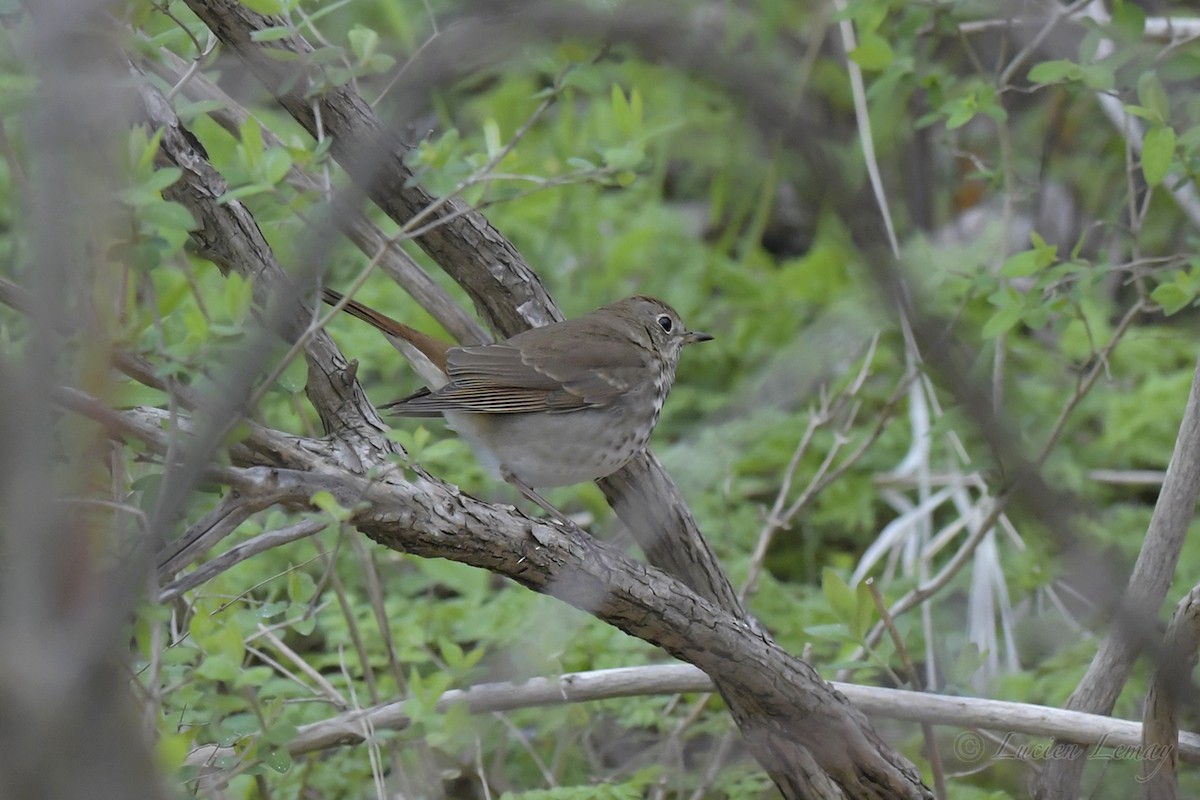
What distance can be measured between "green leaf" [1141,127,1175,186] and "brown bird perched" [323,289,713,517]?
1368 millimetres

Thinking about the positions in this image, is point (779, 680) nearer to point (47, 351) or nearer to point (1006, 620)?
point (1006, 620)

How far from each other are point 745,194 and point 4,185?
3497 millimetres

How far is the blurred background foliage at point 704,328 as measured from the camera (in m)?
2.26

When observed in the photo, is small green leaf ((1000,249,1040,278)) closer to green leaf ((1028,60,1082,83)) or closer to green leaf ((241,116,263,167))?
green leaf ((1028,60,1082,83))

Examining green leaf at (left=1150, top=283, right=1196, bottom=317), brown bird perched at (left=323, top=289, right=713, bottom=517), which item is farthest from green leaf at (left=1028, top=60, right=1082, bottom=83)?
brown bird perched at (left=323, top=289, right=713, bottom=517)

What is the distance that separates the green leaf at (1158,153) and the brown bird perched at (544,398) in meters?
1.37

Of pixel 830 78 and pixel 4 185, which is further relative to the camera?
pixel 830 78

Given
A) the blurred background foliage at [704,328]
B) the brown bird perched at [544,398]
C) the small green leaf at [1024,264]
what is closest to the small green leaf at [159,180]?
the blurred background foliage at [704,328]

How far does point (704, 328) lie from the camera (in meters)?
5.68

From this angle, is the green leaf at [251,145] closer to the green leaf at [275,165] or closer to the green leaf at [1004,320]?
the green leaf at [275,165]

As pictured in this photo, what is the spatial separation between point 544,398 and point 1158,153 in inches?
66.1

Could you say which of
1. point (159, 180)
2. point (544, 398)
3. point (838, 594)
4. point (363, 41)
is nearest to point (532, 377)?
point (544, 398)

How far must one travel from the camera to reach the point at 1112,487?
5062 millimetres

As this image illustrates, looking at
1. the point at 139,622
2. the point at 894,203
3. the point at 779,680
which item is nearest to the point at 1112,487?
the point at 894,203
